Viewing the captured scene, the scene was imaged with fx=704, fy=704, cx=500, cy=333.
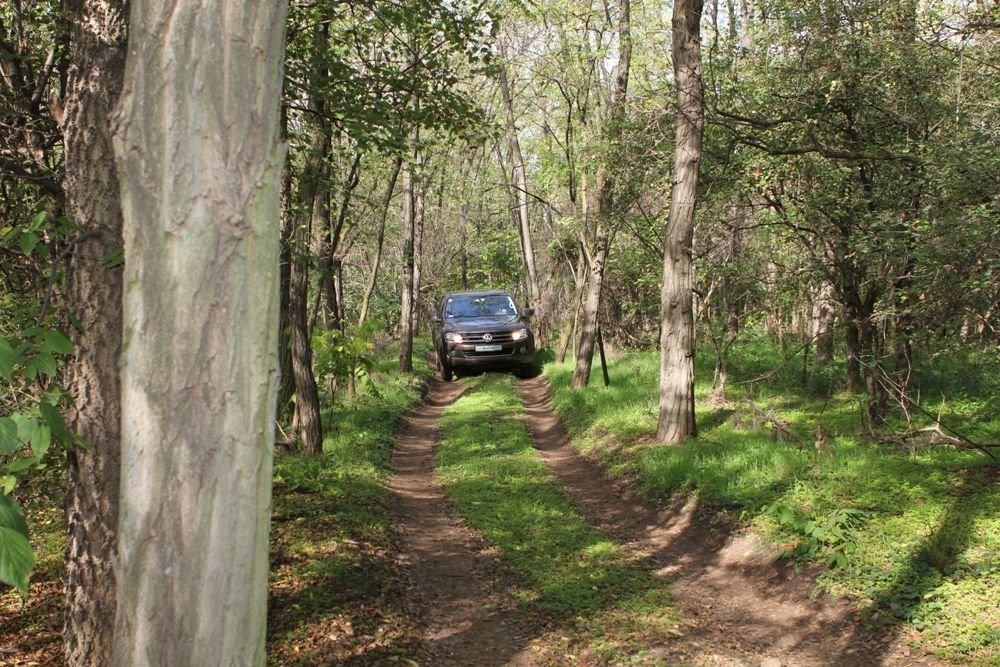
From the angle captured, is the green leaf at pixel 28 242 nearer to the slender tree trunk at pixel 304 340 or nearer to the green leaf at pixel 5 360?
the green leaf at pixel 5 360

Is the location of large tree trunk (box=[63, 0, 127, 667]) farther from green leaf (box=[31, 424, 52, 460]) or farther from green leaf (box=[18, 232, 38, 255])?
green leaf (box=[31, 424, 52, 460])

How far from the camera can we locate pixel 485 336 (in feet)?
52.9

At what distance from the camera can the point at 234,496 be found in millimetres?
1779

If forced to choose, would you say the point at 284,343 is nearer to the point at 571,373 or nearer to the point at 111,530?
the point at 111,530

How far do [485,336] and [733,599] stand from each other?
36.4 feet

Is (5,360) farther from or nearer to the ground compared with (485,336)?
farther from the ground

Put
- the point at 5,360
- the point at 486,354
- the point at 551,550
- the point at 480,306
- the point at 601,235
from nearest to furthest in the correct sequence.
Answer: the point at 5,360
the point at 551,550
the point at 601,235
the point at 486,354
the point at 480,306

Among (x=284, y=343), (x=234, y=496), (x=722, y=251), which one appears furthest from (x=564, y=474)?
(x=234, y=496)

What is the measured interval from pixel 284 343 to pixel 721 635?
18.1ft

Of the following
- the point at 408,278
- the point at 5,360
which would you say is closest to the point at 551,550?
the point at 5,360

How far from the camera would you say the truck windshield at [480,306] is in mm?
16969

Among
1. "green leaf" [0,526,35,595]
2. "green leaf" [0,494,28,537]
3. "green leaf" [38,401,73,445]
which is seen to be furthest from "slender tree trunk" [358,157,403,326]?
"green leaf" [0,526,35,595]

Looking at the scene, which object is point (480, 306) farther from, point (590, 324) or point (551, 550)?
point (551, 550)

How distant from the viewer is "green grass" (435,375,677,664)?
4863mm
